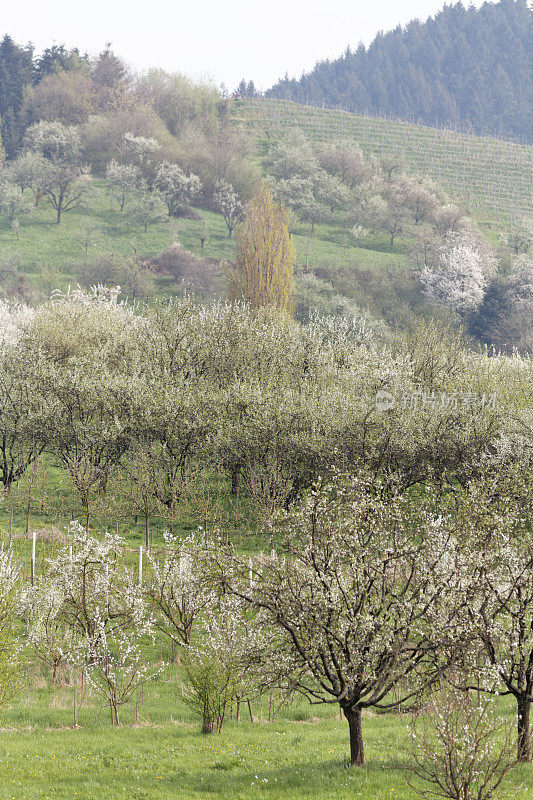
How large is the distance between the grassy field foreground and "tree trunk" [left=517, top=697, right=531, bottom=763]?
1.05 feet

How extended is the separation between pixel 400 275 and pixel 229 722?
304 feet

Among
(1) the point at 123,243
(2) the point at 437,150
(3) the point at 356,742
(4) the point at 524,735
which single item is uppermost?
(2) the point at 437,150

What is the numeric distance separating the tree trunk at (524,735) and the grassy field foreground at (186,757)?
0.32m

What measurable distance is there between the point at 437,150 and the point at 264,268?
107963 mm

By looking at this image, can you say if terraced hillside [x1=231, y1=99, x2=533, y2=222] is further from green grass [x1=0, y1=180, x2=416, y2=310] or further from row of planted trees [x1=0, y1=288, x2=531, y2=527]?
row of planted trees [x1=0, y1=288, x2=531, y2=527]

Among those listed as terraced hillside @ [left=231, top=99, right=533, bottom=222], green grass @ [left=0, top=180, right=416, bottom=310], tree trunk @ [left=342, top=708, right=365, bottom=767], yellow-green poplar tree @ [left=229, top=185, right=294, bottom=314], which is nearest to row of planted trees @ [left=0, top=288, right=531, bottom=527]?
tree trunk @ [left=342, top=708, right=365, bottom=767]

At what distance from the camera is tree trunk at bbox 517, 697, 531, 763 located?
18.0 meters

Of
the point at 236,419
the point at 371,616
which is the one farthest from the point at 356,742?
the point at 236,419

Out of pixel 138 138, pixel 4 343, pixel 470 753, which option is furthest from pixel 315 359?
pixel 138 138

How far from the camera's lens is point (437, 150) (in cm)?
16850

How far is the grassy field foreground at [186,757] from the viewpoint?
1694 centimetres
